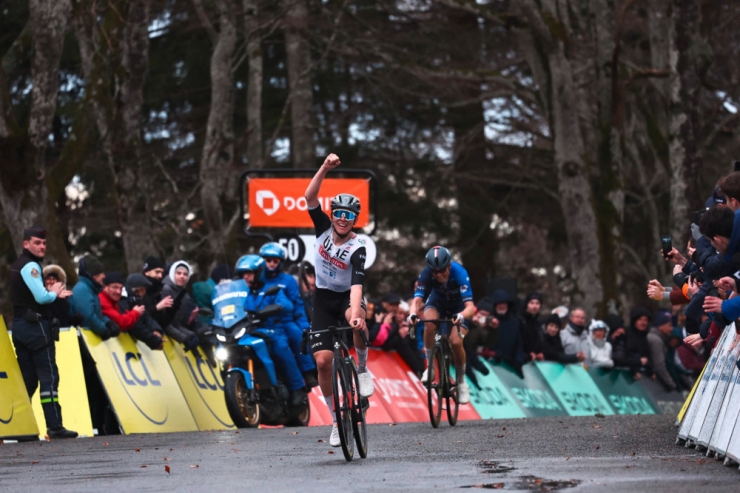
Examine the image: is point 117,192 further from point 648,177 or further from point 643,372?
point 648,177

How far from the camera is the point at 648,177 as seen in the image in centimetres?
4088

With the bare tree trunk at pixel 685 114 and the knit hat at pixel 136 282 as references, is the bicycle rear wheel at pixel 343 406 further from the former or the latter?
the bare tree trunk at pixel 685 114

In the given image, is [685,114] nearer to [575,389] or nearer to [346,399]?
[575,389]

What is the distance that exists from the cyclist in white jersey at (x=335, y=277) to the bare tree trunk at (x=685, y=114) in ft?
48.6

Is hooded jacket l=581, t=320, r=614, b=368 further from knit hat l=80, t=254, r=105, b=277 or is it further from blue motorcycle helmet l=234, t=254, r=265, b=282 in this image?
knit hat l=80, t=254, r=105, b=277

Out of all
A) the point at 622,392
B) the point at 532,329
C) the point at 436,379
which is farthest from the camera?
the point at 622,392

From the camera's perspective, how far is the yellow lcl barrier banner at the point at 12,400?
1460 cm

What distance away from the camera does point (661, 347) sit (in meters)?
27.4

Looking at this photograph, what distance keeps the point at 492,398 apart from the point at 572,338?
3.76m

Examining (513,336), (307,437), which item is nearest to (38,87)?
(307,437)

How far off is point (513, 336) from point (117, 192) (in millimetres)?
6691

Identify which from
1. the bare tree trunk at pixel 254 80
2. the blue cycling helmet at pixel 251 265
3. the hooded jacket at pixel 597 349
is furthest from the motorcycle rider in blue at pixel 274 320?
the hooded jacket at pixel 597 349

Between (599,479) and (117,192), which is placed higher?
(117,192)

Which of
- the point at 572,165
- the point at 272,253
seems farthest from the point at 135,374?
the point at 572,165
